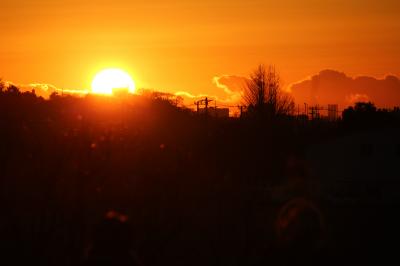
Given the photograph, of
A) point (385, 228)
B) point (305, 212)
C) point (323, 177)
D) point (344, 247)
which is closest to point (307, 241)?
point (305, 212)

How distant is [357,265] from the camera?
68.4 ft

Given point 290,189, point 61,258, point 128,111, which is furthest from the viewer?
point 290,189

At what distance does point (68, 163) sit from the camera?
64.1ft

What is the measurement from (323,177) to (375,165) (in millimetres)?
3343

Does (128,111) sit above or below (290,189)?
above

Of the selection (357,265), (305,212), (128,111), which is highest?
(128,111)

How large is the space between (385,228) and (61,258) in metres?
17.1

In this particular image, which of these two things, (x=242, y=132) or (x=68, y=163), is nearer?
(x=68, y=163)

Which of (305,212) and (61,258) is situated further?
(305,212)

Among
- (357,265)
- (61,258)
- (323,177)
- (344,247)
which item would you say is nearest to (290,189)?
(323,177)

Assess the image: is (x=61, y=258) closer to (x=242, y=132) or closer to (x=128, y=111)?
(x=128, y=111)

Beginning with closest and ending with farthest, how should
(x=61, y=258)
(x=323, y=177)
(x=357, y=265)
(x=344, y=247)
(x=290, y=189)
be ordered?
(x=61, y=258) → (x=357, y=265) → (x=344, y=247) → (x=290, y=189) → (x=323, y=177)

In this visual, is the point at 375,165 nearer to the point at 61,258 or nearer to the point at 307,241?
the point at 307,241

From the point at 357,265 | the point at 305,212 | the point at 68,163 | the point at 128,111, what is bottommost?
the point at 357,265
